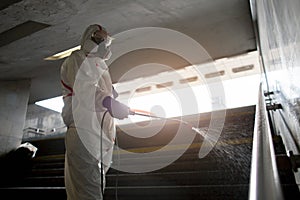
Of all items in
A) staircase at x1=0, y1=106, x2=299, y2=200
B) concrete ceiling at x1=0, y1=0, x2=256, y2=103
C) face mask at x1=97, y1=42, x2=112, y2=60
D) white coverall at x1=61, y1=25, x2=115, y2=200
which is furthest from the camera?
concrete ceiling at x1=0, y1=0, x2=256, y2=103

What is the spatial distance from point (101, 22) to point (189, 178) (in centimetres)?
208

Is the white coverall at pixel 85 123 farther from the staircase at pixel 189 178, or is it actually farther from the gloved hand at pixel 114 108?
the staircase at pixel 189 178

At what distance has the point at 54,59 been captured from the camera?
147 inches

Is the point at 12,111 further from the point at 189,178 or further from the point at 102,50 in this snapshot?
the point at 189,178

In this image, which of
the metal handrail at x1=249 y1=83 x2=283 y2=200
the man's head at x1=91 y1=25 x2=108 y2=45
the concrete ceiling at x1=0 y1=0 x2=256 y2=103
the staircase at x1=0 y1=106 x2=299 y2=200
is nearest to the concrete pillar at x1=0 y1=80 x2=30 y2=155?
the concrete ceiling at x1=0 y1=0 x2=256 y2=103

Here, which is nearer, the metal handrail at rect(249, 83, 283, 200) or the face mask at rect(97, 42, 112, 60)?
the metal handrail at rect(249, 83, 283, 200)

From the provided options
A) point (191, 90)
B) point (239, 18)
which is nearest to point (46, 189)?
point (239, 18)

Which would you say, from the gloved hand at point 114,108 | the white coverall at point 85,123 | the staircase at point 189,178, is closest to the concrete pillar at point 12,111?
the staircase at point 189,178

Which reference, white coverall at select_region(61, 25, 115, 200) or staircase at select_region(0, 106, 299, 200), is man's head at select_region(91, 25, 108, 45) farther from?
staircase at select_region(0, 106, 299, 200)

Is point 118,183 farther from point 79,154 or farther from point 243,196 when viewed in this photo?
point 243,196

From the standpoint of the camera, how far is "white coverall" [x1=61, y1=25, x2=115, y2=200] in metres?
1.54

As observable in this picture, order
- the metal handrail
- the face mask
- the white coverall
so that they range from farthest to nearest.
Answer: the face mask, the white coverall, the metal handrail

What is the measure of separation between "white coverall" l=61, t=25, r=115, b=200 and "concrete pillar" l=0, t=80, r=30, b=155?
2742 millimetres

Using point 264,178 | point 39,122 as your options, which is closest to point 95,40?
point 264,178
